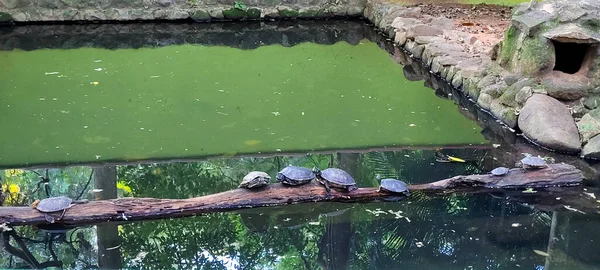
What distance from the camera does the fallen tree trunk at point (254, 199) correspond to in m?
3.84

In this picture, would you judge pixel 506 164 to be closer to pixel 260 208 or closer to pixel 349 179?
pixel 349 179

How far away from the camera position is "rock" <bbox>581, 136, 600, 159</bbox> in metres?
5.11

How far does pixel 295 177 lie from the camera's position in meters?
4.14

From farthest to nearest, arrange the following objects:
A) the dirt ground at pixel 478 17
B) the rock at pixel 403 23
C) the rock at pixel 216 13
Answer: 1. the rock at pixel 216 13
2. the rock at pixel 403 23
3. the dirt ground at pixel 478 17

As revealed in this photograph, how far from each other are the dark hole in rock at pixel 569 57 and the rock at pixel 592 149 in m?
1.37

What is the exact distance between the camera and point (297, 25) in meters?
10.4

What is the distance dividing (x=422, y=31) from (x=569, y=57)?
2.43m

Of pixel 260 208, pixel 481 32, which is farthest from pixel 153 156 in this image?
pixel 481 32

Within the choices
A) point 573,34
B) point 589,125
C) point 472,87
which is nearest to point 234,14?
point 472,87

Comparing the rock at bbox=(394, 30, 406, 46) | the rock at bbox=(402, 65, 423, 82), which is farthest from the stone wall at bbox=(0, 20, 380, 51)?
the rock at bbox=(402, 65, 423, 82)

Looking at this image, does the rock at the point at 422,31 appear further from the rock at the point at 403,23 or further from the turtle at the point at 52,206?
the turtle at the point at 52,206

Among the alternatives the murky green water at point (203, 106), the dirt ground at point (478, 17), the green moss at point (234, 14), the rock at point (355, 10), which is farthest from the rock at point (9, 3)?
the dirt ground at point (478, 17)

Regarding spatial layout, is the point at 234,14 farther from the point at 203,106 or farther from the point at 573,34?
the point at 573,34

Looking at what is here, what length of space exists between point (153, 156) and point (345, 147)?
1553 mm
